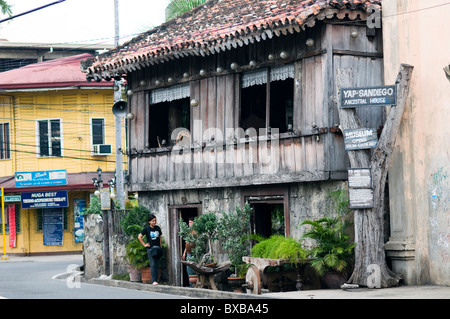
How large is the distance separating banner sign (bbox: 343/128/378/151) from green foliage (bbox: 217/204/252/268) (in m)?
3.89

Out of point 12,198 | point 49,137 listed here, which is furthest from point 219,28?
point 12,198

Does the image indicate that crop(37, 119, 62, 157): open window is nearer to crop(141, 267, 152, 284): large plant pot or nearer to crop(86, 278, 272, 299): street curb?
crop(86, 278, 272, 299): street curb

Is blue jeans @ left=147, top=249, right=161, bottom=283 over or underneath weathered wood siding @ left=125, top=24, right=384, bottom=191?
underneath

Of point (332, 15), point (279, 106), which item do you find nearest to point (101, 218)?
point (279, 106)

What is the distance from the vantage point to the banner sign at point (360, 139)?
1521 centimetres

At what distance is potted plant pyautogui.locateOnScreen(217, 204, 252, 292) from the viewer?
18244mm

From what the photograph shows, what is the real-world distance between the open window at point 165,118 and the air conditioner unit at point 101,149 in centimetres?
1621

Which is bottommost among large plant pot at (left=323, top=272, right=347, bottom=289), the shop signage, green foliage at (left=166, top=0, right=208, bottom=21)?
large plant pot at (left=323, top=272, right=347, bottom=289)

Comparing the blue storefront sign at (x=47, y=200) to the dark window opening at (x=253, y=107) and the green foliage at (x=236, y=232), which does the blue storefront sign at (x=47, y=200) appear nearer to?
the dark window opening at (x=253, y=107)

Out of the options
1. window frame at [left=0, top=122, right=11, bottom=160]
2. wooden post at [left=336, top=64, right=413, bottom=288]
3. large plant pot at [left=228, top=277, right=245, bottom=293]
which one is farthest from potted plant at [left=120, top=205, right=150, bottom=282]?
window frame at [left=0, top=122, right=11, bottom=160]

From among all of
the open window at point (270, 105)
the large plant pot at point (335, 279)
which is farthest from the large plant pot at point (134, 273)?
the large plant pot at point (335, 279)

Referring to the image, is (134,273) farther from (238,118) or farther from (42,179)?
(42,179)

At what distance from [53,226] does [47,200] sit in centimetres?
148

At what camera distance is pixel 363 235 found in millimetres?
15195
